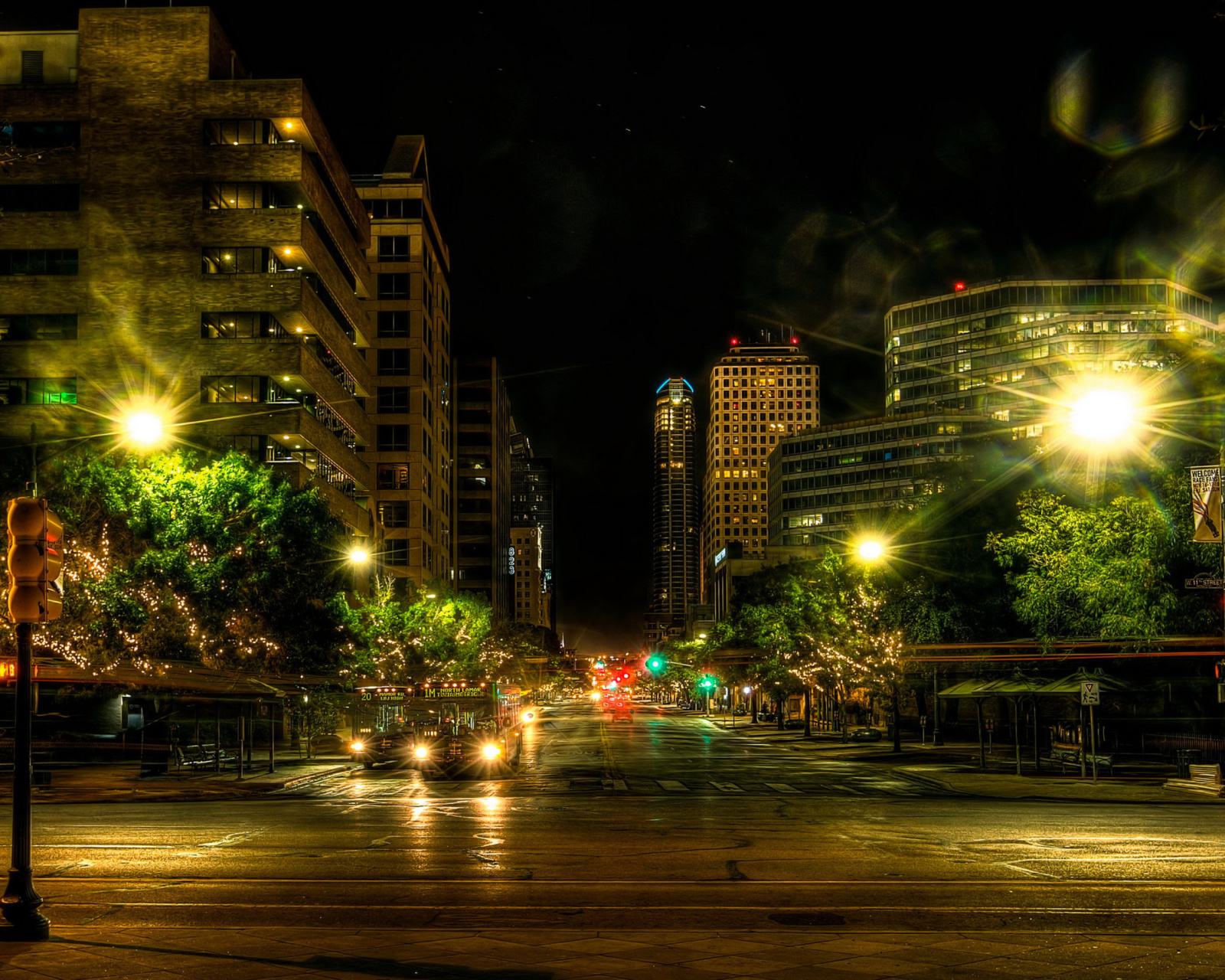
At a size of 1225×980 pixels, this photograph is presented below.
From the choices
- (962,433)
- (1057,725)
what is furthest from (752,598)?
(1057,725)

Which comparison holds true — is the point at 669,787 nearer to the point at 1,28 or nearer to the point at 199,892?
the point at 199,892

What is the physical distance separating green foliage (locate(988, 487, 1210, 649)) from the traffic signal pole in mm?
29577

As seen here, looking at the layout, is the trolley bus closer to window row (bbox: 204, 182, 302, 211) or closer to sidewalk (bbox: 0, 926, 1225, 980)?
window row (bbox: 204, 182, 302, 211)

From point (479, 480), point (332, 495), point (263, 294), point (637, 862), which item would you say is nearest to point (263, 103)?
point (263, 294)

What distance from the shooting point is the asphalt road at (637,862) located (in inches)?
530

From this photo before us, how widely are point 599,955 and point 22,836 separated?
5651mm

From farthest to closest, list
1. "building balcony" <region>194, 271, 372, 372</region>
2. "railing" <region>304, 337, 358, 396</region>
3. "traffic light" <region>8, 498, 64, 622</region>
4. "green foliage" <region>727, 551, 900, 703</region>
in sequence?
"railing" <region>304, 337, 358, 396</region>, "building balcony" <region>194, 271, 372, 372</region>, "green foliage" <region>727, 551, 900, 703</region>, "traffic light" <region>8, 498, 64, 622</region>

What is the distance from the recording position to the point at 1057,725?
48.0m

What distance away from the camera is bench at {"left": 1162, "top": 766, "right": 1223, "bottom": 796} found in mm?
32094

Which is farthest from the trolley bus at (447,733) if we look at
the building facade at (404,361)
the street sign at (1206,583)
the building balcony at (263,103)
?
the building facade at (404,361)

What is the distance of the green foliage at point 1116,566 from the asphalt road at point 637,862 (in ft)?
25.2

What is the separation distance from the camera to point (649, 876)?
16.5 metres

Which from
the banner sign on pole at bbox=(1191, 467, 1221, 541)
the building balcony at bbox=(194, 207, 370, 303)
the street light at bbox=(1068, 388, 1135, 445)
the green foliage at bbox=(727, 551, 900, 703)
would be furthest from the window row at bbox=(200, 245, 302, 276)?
the banner sign on pole at bbox=(1191, 467, 1221, 541)

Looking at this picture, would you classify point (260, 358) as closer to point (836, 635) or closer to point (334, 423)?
point (334, 423)
